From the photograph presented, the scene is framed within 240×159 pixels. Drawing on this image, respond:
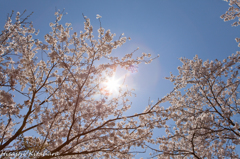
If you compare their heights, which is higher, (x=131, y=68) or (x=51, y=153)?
(x=131, y=68)

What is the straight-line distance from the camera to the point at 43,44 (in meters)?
5.85

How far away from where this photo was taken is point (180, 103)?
28.8 feet

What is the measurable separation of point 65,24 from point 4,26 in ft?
7.50

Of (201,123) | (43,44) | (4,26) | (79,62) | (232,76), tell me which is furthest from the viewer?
(232,76)

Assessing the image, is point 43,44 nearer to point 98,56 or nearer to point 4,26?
point 4,26

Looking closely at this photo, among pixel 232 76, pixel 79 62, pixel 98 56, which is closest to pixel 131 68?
pixel 98 56

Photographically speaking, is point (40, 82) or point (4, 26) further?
point (40, 82)

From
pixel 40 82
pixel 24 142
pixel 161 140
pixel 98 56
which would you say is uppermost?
pixel 98 56

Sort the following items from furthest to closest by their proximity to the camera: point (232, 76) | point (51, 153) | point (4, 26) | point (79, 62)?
point (232, 76), point (79, 62), point (4, 26), point (51, 153)

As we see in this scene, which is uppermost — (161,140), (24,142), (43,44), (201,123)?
(43,44)

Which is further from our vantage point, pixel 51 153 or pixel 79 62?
pixel 79 62

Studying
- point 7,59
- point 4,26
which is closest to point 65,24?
point 4,26

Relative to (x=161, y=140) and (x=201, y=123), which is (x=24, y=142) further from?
(x=201, y=123)

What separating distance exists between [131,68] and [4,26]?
5415mm
